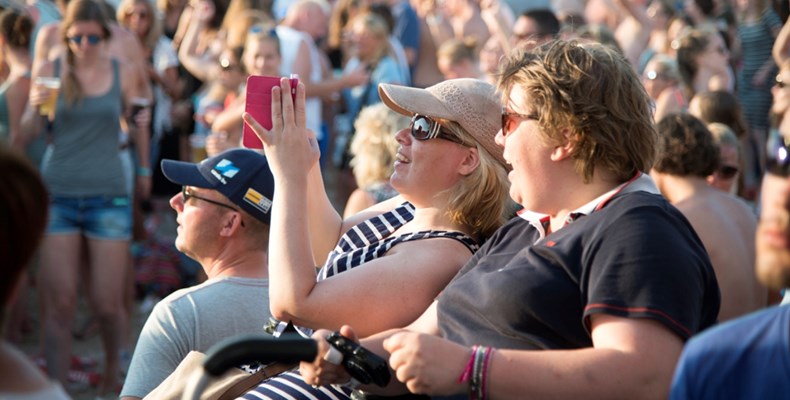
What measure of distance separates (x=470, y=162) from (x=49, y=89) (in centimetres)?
405

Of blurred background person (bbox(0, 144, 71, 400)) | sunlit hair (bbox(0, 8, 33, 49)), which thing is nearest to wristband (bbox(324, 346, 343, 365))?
blurred background person (bbox(0, 144, 71, 400))

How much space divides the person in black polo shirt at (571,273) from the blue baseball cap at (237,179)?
Answer: 44.2 inches

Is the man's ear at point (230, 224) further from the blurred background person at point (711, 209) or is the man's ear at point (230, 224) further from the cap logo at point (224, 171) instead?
the blurred background person at point (711, 209)

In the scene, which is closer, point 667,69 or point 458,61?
point 667,69

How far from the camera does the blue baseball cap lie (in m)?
3.92

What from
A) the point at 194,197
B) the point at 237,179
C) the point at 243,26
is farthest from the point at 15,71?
the point at 237,179

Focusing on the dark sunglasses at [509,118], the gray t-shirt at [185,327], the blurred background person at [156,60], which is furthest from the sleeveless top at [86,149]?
the dark sunglasses at [509,118]

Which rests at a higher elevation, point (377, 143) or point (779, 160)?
point (779, 160)

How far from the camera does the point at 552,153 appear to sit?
277 cm

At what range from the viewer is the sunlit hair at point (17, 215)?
6.07 feet

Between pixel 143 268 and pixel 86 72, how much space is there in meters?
1.99

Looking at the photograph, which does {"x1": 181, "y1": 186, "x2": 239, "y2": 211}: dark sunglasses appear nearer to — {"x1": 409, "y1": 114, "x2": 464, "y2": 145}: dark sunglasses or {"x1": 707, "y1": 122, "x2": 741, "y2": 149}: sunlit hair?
{"x1": 409, "y1": 114, "x2": 464, "y2": 145}: dark sunglasses

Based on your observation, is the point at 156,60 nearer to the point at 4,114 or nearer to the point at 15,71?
the point at 15,71

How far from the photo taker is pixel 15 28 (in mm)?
7234
